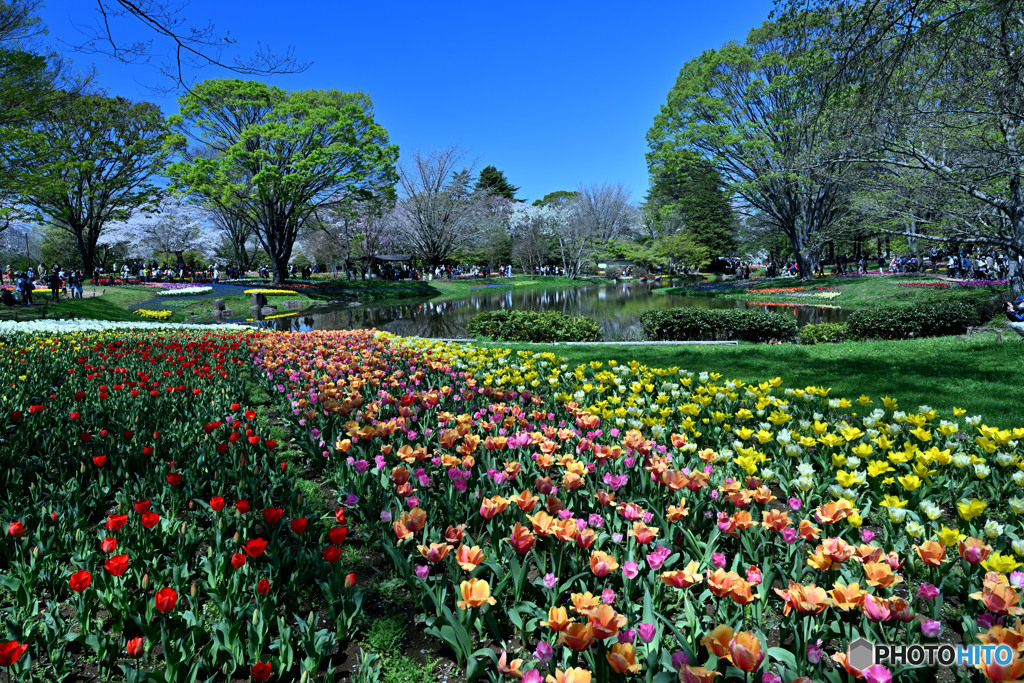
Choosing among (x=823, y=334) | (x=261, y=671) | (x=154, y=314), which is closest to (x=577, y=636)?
(x=261, y=671)

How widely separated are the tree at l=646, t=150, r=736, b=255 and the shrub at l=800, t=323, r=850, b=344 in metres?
24.4

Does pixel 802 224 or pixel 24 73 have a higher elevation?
pixel 24 73

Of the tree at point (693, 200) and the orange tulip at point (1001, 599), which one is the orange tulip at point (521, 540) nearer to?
the orange tulip at point (1001, 599)

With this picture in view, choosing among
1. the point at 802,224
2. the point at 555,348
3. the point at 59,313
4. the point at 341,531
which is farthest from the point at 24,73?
the point at 802,224

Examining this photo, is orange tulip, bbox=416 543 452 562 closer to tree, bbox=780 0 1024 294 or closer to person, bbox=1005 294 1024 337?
tree, bbox=780 0 1024 294

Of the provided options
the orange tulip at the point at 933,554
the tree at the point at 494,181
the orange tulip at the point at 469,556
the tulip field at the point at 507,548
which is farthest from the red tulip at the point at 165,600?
the tree at the point at 494,181

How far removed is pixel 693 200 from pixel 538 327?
99.4 ft

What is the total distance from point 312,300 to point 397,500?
29.0 metres

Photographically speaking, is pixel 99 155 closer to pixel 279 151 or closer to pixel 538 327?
pixel 279 151

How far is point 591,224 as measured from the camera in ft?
199

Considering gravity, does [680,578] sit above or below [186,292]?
below

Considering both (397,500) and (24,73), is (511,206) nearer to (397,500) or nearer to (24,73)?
(24,73)

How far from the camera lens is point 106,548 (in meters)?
2.10

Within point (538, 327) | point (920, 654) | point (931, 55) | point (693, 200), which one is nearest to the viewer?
point (920, 654)
